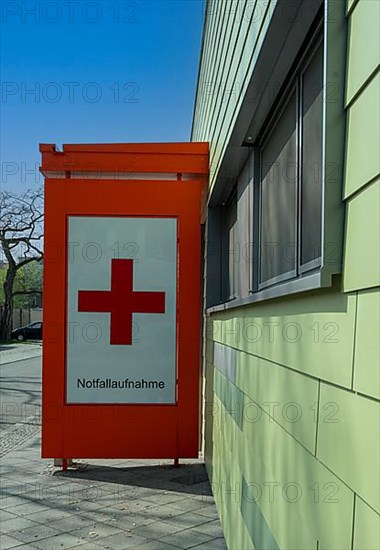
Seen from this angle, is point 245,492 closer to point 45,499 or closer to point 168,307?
point 45,499

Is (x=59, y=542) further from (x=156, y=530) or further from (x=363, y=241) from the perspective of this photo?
(x=363, y=241)

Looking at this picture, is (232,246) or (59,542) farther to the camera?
(232,246)

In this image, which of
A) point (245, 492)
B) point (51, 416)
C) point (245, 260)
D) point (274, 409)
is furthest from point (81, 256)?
point (274, 409)

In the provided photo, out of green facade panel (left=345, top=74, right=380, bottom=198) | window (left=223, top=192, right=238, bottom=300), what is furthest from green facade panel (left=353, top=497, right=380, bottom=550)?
window (left=223, top=192, right=238, bottom=300)

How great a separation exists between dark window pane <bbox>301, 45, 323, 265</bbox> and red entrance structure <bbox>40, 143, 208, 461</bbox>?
4.08 m

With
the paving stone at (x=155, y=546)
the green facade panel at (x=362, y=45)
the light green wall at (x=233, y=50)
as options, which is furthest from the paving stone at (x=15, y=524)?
the green facade panel at (x=362, y=45)

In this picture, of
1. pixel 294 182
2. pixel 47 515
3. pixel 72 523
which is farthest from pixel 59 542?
pixel 294 182

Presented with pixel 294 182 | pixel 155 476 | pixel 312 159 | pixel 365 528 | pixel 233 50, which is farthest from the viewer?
pixel 155 476

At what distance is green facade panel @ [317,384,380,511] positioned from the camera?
133 cm

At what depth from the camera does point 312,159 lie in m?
2.30

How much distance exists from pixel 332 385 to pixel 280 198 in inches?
57.6

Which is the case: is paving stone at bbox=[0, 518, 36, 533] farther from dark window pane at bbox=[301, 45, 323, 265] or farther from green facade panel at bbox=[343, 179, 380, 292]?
green facade panel at bbox=[343, 179, 380, 292]

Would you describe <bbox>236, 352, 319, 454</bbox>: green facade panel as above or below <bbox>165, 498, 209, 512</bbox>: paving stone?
above

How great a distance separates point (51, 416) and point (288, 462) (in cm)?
464
